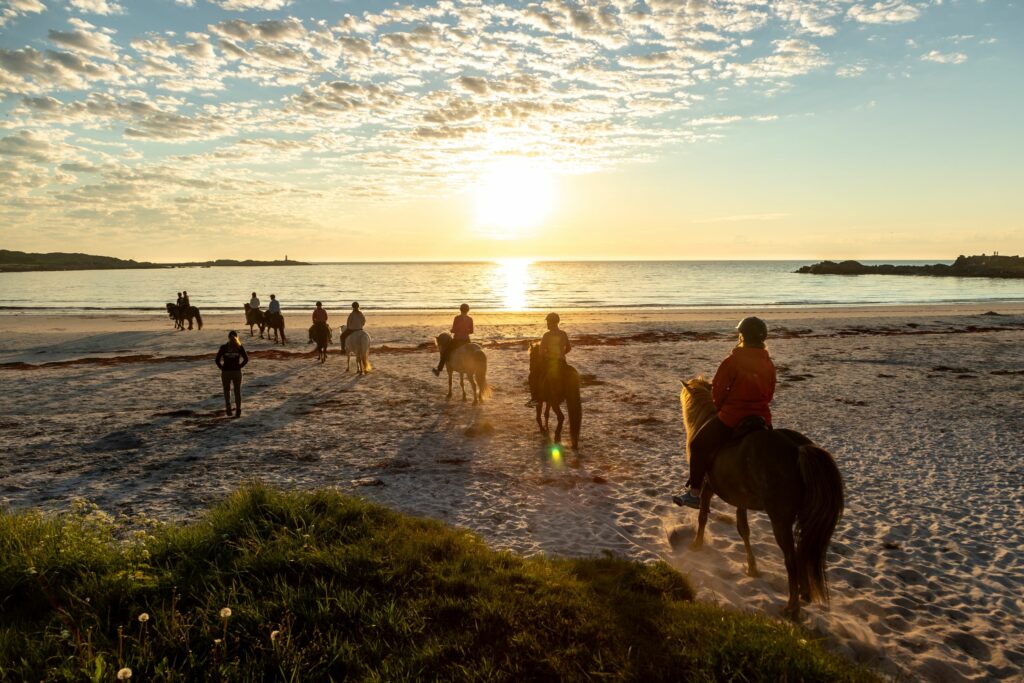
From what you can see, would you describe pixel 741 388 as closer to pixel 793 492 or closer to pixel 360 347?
pixel 793 492

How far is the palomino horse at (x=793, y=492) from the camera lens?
5184 mm

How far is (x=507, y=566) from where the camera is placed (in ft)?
19.1

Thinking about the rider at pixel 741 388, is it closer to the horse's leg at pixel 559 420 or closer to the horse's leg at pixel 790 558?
the horse's leg at pixel 790 558

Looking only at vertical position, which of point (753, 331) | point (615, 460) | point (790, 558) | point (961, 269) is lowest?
point (615, 460)

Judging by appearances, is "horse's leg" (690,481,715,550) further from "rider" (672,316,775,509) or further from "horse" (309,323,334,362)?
"horse" (309,323,334,362)

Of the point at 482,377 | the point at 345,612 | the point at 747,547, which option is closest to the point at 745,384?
the point at 747,547

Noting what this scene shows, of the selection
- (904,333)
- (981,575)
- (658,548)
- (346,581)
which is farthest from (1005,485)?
Result: (904,333)

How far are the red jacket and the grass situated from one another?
6.23 feet

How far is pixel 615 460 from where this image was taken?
10656 mm

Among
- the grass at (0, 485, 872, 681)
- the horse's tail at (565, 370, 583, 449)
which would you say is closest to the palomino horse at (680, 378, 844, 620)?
the grass at (0, 485, 872, 681)

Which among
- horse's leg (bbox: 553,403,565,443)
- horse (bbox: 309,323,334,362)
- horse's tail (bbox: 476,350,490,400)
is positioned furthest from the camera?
horse (bbox: 309,323,334,362)

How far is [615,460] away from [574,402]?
4.39 feet

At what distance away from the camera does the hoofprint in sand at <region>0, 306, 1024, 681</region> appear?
19.8 ft

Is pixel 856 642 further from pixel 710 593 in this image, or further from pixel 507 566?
pixel 507 566
